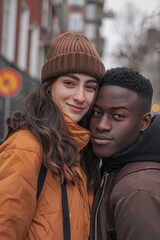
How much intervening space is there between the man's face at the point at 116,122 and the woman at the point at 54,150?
90 mm

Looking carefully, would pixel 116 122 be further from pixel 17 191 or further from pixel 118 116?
pixel 17 191

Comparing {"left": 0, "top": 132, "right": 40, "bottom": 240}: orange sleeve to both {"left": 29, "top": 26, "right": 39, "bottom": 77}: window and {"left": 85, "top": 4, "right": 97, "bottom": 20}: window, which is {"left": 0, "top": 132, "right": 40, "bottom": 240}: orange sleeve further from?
{"left": 85, "top": 4, "right": 97, "bottom": 20}: window

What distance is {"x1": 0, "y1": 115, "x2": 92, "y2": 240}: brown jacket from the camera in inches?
80.7

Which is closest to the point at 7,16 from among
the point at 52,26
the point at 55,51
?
the point at 52,26

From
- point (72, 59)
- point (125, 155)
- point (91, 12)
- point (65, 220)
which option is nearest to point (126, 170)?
point (125, 155)

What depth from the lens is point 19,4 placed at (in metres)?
16.6

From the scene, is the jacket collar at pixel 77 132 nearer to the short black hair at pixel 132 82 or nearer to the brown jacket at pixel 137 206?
the short black hair at pixel 132 82

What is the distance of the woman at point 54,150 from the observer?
2078mm

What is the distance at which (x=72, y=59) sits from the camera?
8.35ft

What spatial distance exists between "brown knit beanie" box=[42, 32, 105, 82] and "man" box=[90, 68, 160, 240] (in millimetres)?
105

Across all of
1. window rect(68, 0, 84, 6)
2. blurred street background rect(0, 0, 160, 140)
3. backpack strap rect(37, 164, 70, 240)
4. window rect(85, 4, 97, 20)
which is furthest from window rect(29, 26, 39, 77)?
window rect(85, 4, 97, 20)

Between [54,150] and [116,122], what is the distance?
37 cm

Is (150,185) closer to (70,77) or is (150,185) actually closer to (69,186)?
(69,186)

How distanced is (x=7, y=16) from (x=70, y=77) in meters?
13.7
